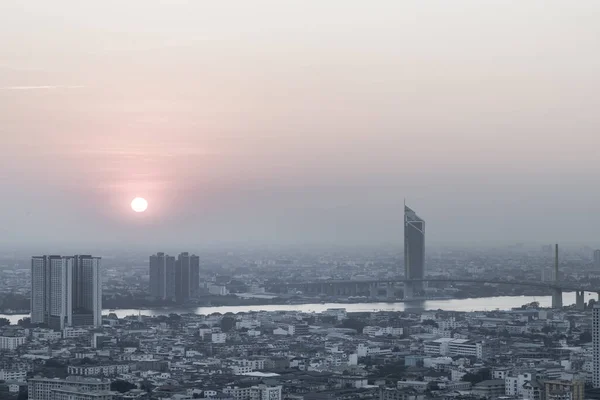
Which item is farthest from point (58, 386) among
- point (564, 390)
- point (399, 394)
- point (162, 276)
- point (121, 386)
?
point (162, 276)

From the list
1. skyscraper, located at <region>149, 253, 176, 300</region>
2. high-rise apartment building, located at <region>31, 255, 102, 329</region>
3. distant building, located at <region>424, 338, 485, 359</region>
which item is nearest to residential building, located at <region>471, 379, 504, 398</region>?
distant building, located at <region>424, 338, 485, 359</region>

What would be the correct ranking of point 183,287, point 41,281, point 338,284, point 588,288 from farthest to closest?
point 338,284, point 183,287, point 588,288, point 41,281

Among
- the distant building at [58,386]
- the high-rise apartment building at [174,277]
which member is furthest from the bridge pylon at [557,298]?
the distant building at [58,386]

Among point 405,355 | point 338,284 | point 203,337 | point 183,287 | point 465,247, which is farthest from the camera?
point 465,247

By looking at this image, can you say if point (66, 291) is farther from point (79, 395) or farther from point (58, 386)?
point (79, 395)

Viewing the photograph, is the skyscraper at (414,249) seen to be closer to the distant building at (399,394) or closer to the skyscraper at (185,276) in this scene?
the skyscraper at (185,276)

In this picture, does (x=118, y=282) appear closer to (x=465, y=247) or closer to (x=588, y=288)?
(x=588, y=288)

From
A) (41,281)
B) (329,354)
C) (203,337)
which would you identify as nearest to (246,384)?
(329,354)

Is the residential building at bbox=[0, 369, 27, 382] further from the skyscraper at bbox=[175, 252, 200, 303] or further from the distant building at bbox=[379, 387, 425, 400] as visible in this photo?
the skyscraper at bbox=[175, 252, 200, 303]
